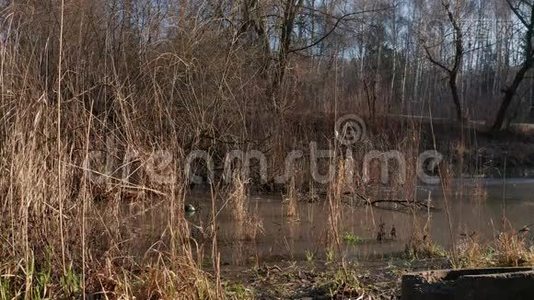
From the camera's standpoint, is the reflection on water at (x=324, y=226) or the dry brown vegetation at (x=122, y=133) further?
the reflection on water at (x=324, y=226)

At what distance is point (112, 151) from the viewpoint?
5523 millimetres

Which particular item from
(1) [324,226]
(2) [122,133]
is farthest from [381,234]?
(2) [122,133]

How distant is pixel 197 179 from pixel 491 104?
21.5 meters

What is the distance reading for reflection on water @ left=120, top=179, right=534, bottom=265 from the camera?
664cm

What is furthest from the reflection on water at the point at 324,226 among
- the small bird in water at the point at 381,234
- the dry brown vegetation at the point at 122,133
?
the dry brown vegetation at the point at 122,133

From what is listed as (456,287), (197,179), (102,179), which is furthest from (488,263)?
(197,179)

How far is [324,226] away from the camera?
290 inches

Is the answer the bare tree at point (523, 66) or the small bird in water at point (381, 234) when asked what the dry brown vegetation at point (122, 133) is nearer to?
the small bird in water at point (381, 234)

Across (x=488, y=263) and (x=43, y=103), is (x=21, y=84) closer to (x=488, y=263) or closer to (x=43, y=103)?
(x=43, y=103)

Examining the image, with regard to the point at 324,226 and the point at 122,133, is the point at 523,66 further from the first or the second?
the point at 122,133

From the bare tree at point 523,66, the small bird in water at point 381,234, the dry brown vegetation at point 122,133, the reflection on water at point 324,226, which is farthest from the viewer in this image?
the bare tree at point 523,66

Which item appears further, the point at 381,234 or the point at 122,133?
the point at 381,234

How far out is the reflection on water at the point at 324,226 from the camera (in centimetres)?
664

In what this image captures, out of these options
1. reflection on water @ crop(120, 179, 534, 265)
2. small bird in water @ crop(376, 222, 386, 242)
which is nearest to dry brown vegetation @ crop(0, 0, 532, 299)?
reflection on water @ crop(120, 179, 534, 265)
